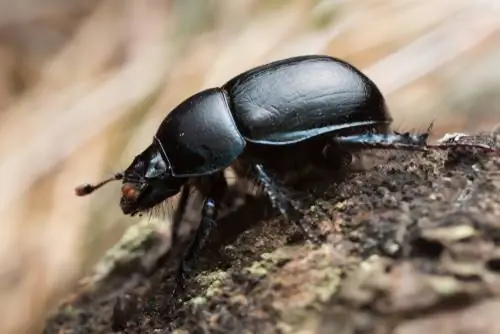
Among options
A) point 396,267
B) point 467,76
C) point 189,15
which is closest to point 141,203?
point 396,267

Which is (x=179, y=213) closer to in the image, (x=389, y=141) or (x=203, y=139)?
(x=203, y=139)

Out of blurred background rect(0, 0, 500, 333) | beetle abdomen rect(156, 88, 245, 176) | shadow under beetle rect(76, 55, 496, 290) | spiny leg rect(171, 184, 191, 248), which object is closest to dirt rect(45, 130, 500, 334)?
shadow under beetle rect(76, 55, 496, 290)

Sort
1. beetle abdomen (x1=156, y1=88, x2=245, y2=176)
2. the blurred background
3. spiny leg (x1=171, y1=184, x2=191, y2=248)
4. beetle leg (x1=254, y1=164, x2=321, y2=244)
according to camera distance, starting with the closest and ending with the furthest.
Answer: beetle leg (x1=254, y1=164, x2=321, y2=244) → beetle abdomen (x1=156, y1=88, x2=245, y2=176) → spiny leg (x1=171, y1=184, x2=191, y2=248) → the blurred background

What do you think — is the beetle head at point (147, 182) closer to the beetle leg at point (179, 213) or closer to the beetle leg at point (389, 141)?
the beetle leg at point (179, 213)

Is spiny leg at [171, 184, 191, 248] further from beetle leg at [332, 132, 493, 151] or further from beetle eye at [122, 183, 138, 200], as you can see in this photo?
beetle leg at [332, 132, 493, 151]

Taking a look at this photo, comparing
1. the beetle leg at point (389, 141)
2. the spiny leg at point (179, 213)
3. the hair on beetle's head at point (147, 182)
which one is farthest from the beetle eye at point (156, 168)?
the beetle leg at point (389, 141)
